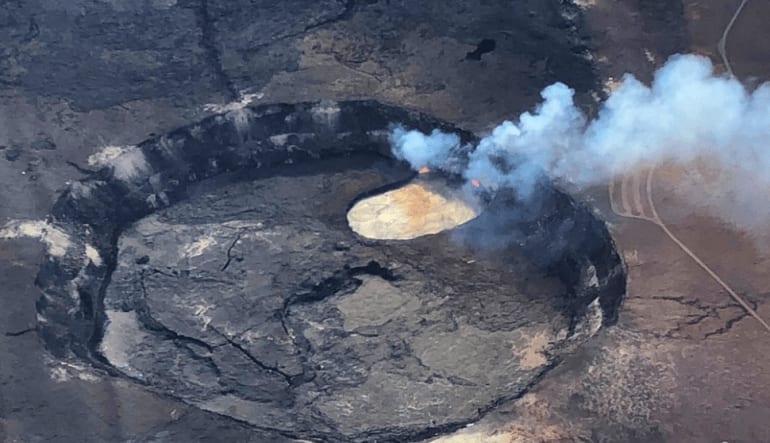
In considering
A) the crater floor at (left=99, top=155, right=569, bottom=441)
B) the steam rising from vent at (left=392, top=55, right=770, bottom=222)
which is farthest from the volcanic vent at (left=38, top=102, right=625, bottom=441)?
the steam rising from vent at (left=392, top=55, right=770, bottom=222)

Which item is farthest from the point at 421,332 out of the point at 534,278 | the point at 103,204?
the point at 103,204

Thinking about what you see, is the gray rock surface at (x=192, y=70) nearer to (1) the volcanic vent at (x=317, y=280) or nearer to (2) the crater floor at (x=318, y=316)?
(1) the volcanic vent at (x=317, y=280)

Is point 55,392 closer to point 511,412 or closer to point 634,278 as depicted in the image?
point 511,412

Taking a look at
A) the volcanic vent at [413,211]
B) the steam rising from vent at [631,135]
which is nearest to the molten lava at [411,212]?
the volcanic vent at [413,211]

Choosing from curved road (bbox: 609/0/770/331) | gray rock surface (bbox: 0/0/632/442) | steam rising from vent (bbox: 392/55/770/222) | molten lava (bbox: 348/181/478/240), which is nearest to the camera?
curved road (bbox: 609/0/770/331)

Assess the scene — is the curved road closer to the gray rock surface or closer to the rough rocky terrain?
the rough rocky terrain
